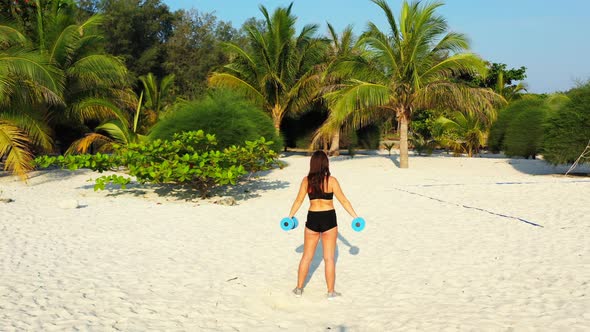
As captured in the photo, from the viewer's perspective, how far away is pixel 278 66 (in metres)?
22.2

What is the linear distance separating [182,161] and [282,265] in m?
5.66

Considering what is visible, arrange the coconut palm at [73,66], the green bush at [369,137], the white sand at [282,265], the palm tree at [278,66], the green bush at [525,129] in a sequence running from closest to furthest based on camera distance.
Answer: the white sand at [282,265], the coconut palm at [73,66], the green bush at [525,129], the palm tree at [278,66], the green bush at [369,137]

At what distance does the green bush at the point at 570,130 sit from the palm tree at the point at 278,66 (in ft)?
32.7

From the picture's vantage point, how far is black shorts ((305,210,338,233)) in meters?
4.86

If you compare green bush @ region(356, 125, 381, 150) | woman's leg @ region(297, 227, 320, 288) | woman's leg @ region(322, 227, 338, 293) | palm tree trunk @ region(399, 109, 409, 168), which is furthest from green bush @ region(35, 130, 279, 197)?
green bush @ region(356, 125, 381, 150)

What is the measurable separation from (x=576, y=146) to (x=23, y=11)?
17619 mm

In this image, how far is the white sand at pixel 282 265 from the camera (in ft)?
14.2

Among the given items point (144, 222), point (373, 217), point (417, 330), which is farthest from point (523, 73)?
point (417, 330)

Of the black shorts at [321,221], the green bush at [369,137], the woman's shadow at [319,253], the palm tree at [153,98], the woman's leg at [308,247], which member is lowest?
the woman's shadow at [319,253]

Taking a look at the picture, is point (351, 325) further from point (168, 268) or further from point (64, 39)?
point (64, 39)

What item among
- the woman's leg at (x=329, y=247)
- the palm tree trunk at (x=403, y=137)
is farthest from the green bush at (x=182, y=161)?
the palm tree trunk at (x=403, y=137)

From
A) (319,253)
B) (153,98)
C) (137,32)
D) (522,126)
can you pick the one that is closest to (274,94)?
(153,98)

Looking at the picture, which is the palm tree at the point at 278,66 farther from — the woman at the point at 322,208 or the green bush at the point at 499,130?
the woman at the point at 322,208

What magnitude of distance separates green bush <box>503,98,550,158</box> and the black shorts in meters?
17.7
